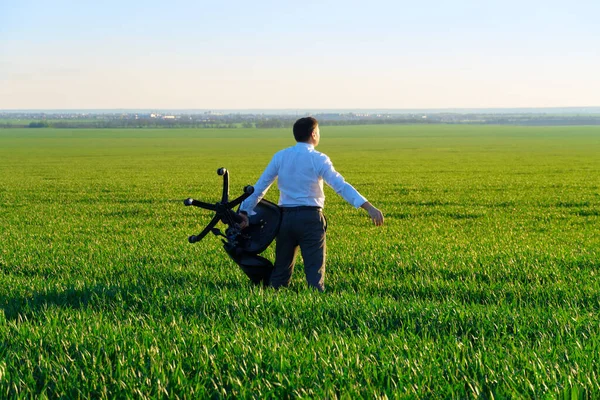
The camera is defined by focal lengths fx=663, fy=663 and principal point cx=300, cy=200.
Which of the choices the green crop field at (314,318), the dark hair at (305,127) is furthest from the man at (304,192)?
the green crop field at (314,318)

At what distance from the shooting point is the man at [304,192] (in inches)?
282

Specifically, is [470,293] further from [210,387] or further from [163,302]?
[210,387]

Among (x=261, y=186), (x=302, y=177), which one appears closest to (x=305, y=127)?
(x=302, y=177)

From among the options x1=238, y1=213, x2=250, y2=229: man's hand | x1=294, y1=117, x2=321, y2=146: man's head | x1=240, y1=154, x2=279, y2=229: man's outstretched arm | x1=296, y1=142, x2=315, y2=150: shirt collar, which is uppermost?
x1=294, y1=117, x2=321, y2=146: man's head

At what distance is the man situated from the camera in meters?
7.16

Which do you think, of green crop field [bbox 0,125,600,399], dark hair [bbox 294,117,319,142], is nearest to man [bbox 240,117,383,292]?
dark hair [bbox 294,117,319,142]

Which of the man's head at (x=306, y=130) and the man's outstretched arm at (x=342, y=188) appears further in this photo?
the man's head at (x=306, y=130)

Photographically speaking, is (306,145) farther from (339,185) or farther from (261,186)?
(261,186)

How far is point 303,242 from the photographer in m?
7.38

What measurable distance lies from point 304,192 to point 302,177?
0.56 feet

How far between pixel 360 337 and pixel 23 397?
2487 millimetres

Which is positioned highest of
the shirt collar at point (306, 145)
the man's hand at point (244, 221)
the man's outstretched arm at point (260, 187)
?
the shirt collar at point (306, 145)

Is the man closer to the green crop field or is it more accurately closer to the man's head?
the man's head

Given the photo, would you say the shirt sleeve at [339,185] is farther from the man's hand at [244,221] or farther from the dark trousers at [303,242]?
the man's hand at [244,221]
